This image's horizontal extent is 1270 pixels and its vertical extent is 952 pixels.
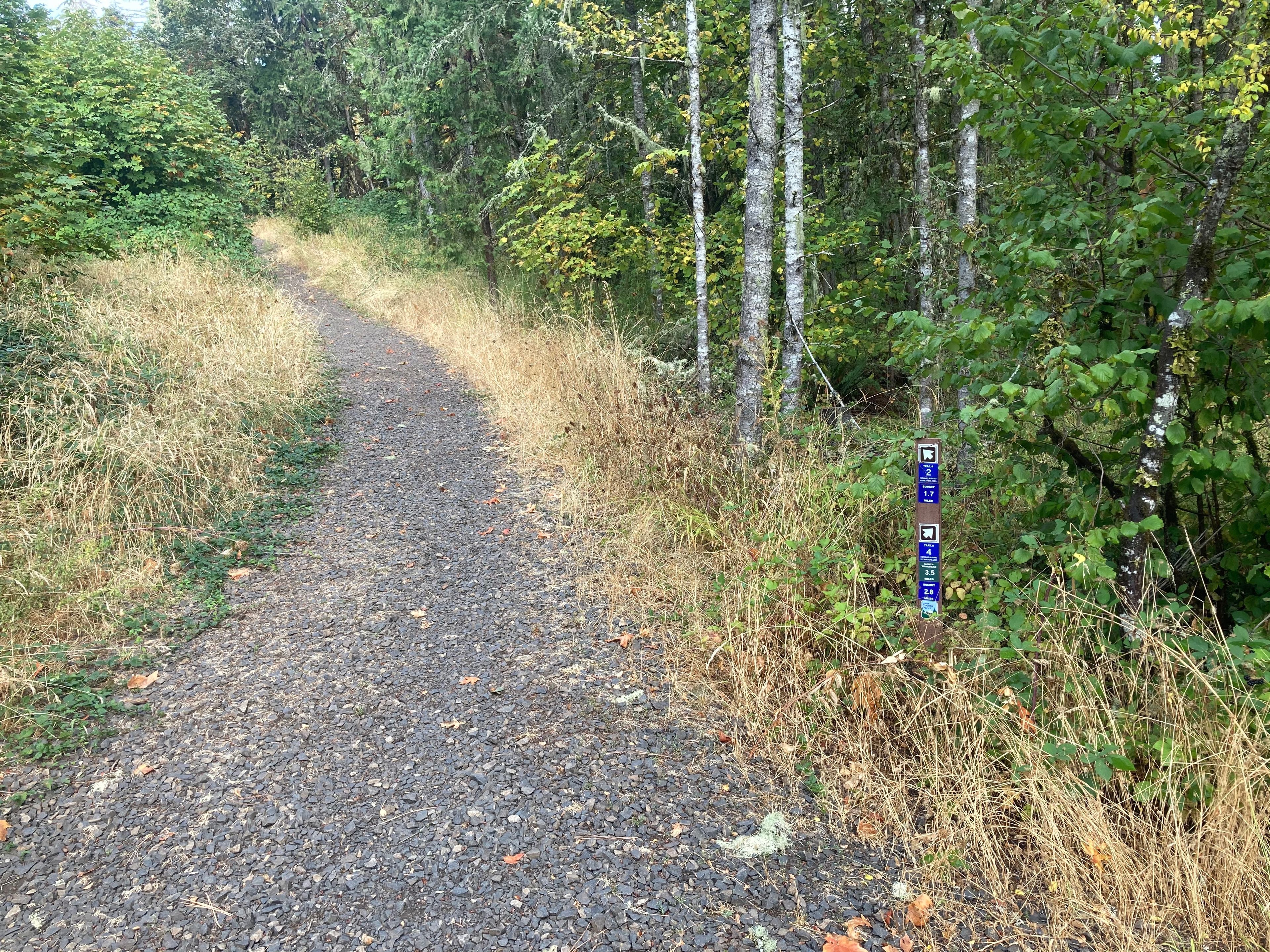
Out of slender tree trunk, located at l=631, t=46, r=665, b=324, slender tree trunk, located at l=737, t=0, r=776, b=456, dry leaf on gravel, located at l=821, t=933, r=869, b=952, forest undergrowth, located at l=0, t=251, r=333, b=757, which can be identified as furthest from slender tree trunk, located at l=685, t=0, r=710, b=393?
dry leaf on gravel, located at l=821, t=933, r=869, b=952

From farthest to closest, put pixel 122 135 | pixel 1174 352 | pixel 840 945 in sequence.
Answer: pixel 122 135 → pixel 1174 352 → pixel 840 945

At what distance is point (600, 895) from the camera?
2555mm

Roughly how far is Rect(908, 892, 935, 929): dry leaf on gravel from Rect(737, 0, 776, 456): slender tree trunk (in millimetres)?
2997

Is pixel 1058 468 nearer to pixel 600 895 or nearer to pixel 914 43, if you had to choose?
pixel 600 895

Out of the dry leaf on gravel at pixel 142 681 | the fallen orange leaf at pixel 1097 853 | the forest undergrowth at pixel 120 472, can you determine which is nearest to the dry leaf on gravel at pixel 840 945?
the fallen orange leaf at pixel 1097 853

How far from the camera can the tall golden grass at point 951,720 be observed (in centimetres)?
232

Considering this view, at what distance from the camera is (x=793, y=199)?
20.1 ft

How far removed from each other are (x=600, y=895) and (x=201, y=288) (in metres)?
9.59

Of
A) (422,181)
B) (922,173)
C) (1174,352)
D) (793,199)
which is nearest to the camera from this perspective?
(1174,352)

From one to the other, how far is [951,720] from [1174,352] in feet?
5.48

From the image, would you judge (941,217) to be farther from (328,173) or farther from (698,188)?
(328,173)

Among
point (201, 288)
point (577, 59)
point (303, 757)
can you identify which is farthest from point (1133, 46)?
point (201, 288)

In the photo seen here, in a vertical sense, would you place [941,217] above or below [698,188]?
below

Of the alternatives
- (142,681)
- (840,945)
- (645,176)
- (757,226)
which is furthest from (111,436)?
(645,176)
